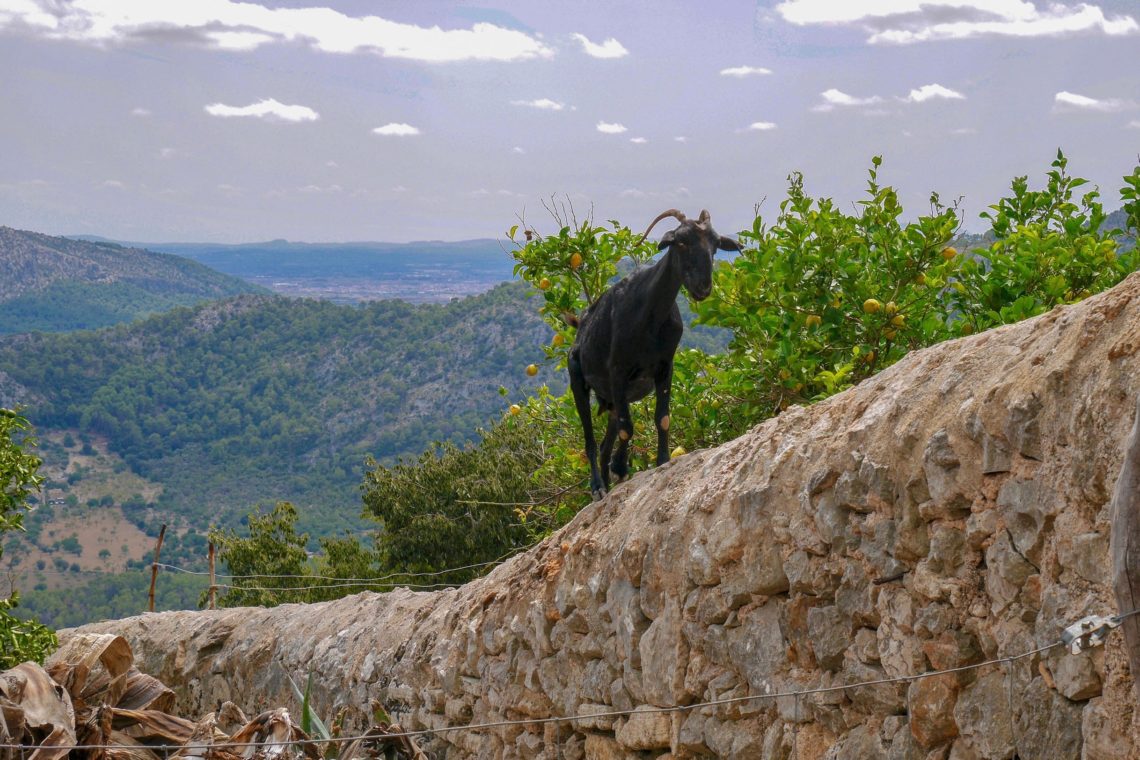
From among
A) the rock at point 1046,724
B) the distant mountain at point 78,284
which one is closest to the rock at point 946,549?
the rock at point 1046,724

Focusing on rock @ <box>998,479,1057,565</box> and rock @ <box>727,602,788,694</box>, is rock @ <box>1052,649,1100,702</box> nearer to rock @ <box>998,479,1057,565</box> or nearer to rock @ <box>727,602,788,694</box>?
rock @ <box>998,479,1057,565</box>

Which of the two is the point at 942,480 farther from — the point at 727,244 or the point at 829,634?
the point at 727,244

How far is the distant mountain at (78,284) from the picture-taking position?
143m

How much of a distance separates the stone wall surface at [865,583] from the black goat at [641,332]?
0.54m

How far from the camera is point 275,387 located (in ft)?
308

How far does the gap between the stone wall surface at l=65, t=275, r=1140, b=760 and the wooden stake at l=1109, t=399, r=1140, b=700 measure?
360 mm

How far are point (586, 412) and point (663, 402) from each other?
2.67 feet

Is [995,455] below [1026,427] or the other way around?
below

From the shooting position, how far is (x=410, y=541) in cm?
2394

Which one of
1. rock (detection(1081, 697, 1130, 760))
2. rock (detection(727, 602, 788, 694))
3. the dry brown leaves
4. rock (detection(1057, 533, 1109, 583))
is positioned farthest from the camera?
the dry brown leaves

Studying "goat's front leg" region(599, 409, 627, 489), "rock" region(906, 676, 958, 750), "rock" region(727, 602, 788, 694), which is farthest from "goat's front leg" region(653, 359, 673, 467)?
"rock" region(906, 676, 958, 750)

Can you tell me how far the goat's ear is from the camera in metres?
6.41

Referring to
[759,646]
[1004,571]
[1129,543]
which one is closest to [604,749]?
[759,646]

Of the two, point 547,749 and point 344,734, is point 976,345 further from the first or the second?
point 344,734
